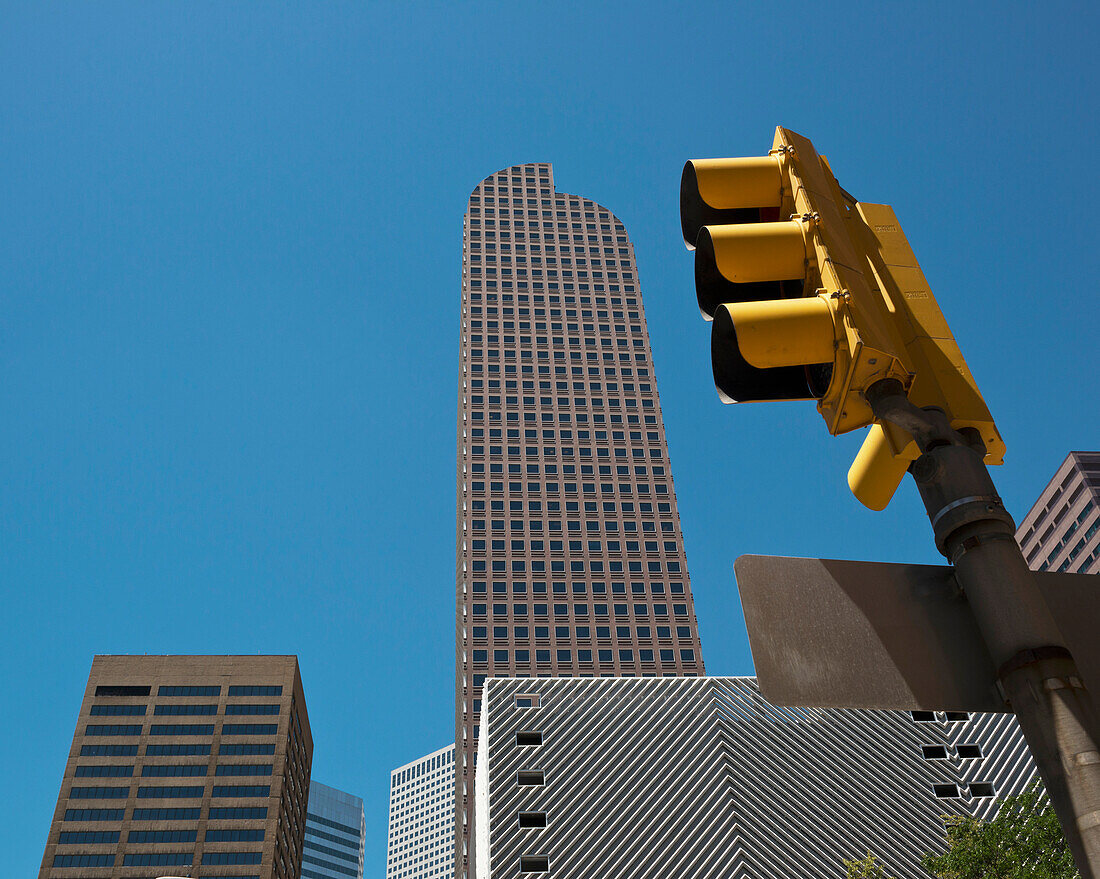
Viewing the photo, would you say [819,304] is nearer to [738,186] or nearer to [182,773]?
[738,186]

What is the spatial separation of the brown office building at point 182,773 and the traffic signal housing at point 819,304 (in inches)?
4639

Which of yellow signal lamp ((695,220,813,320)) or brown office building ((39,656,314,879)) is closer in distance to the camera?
yellow signal lamp ((695,220,813,320))

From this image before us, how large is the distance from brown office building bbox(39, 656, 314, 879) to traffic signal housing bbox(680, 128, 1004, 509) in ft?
387

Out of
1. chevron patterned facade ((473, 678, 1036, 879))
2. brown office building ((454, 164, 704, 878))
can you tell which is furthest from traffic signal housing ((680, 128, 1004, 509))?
brown office building ((454, 164, 704, 878))

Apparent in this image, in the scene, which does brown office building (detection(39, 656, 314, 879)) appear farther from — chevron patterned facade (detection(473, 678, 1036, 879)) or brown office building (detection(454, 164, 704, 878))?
chevron patterned facade (detection(473, 678, 1036, 879))

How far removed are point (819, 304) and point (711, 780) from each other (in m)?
41.9

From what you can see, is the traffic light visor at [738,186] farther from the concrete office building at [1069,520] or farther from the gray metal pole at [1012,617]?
the concrete office building at [1069,520]

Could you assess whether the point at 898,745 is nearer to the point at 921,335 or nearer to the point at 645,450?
the point at 921,335

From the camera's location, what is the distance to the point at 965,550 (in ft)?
10.8

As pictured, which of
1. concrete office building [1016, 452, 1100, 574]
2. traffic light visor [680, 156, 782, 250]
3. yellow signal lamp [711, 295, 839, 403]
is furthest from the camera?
concrete office building [1016, 452, 1100, 574]

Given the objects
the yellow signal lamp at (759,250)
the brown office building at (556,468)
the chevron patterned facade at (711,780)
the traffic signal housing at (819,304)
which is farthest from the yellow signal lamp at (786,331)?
the brown office building at (556,468)

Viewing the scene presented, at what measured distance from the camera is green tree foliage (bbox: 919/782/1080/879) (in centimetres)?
2539

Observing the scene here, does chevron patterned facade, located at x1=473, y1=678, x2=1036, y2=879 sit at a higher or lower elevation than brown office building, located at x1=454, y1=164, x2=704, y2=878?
lower

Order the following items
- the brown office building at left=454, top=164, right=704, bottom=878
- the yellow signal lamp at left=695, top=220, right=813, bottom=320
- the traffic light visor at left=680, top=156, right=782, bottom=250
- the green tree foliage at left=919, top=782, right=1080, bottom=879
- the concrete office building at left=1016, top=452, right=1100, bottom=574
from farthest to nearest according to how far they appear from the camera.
→ the concrete office building at left=1016, top=452, right=1100, bottom=574 < the brown office building at left=454, top=164, right=704, bottom=878 < the green tree foliage at left=919, top=782, right=1080, bottom=879 < the traffic light visor at left=680, top=156, right=782, bottom=250 < the yellow signal lamp at left=695, top=220, right=813, bottom=320
